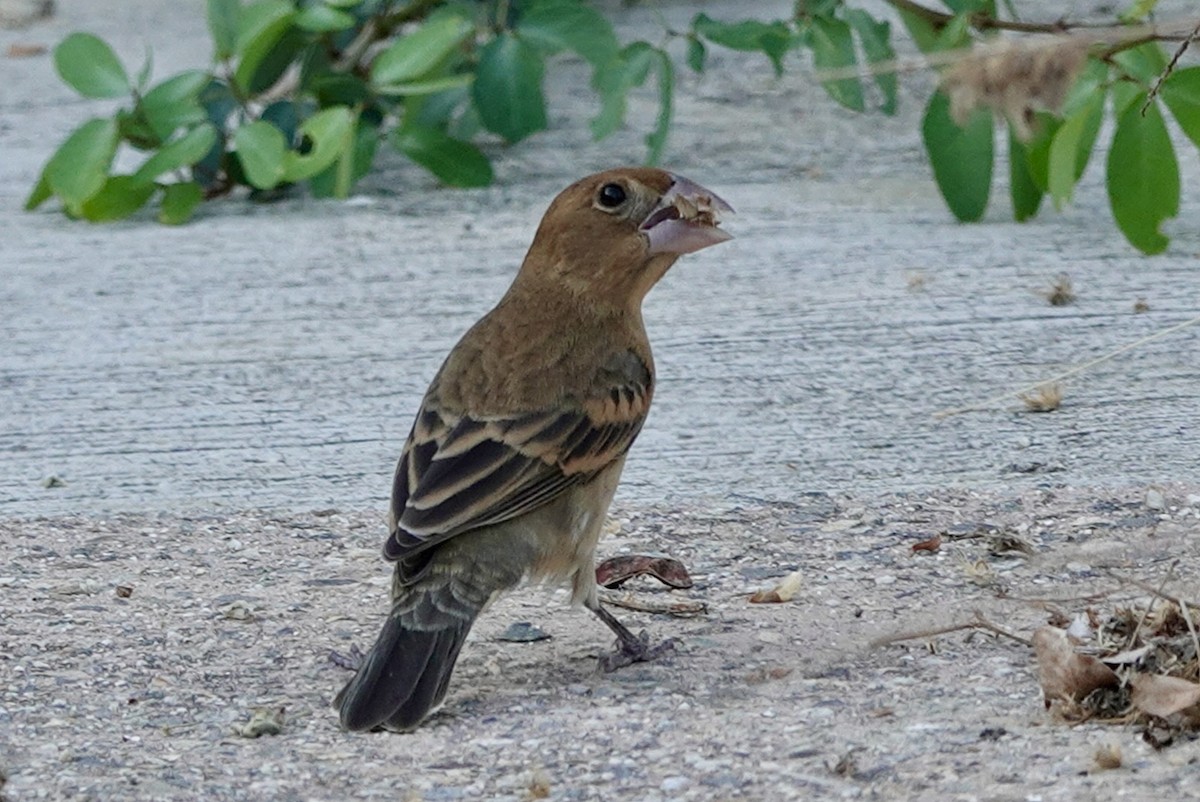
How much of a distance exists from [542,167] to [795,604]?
14.3 ft

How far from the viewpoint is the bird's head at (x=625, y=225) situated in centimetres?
448

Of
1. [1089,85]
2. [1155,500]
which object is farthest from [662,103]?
[1155,500]

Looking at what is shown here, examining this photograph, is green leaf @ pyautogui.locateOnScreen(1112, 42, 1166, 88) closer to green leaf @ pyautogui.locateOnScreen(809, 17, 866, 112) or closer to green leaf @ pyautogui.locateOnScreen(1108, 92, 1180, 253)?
green leaf @ pyautogui.locateOnScreen(1108, 92, 1180, 253)

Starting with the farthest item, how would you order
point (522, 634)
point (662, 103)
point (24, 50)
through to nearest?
point (24, 50) < point (662, 103) < point (522, 634)

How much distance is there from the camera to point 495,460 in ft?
13.6

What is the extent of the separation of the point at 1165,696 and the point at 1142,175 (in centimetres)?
322

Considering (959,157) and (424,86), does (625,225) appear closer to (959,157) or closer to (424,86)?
(959,157)

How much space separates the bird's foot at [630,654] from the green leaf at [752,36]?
3.66m

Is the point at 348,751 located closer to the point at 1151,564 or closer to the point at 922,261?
the point at 1151,564

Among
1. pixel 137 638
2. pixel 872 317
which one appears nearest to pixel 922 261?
pixel 872 317

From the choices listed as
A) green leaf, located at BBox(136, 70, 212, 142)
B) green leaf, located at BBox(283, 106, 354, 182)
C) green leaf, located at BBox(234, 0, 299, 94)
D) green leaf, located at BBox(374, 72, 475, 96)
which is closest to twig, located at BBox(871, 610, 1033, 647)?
green leaf, located at BBox(374, 72, 475, 96)

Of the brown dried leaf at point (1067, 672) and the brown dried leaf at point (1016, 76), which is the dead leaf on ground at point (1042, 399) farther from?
the brown dried leaf at point (1016, 76)

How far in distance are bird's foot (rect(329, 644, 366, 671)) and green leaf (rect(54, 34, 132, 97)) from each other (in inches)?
164

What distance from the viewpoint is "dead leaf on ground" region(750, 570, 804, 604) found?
4.47 meters
